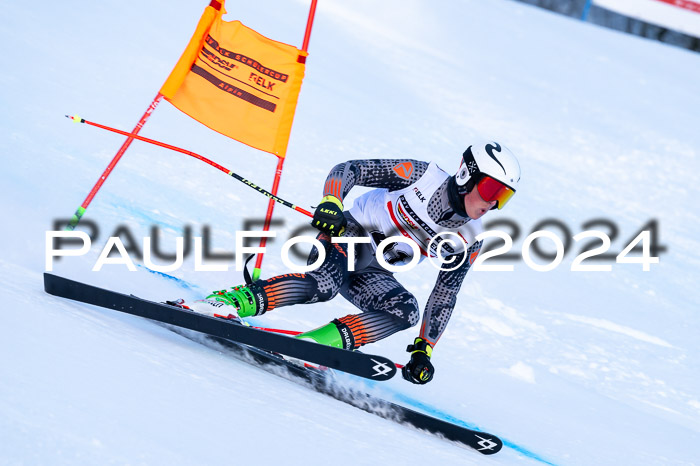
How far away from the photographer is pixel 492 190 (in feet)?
9.93

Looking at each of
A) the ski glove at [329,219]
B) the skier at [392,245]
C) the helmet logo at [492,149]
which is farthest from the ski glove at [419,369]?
the helmet logo at [492,149]

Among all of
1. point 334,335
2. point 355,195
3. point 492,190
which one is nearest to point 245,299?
point 334,335

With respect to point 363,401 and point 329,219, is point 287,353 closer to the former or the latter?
point 363,401

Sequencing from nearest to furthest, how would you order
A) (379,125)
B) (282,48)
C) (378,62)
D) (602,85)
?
(282,48), (379,125), (378,62), (602,85)

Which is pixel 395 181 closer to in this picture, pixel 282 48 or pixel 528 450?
pixel 282 48

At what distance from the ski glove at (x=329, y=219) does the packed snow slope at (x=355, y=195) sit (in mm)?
596

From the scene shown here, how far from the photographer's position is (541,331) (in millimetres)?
5156

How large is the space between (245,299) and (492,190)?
3.32ft

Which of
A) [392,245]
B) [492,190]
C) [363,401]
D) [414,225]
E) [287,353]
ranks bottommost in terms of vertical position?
[363,401]

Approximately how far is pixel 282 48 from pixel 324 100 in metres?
4.80

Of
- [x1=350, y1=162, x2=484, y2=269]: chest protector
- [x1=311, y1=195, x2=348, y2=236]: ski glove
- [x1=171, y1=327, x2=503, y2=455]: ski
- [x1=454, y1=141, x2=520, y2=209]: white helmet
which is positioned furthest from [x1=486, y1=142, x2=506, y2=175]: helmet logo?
[x1=171, y1=327, x2=503, y2=455]: ski

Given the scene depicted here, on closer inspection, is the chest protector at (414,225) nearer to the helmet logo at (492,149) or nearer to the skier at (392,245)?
the skier at (392,245)

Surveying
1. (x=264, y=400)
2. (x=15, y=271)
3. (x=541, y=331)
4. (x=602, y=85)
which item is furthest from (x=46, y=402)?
(x=602, y=85)

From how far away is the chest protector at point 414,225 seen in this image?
3320mm
